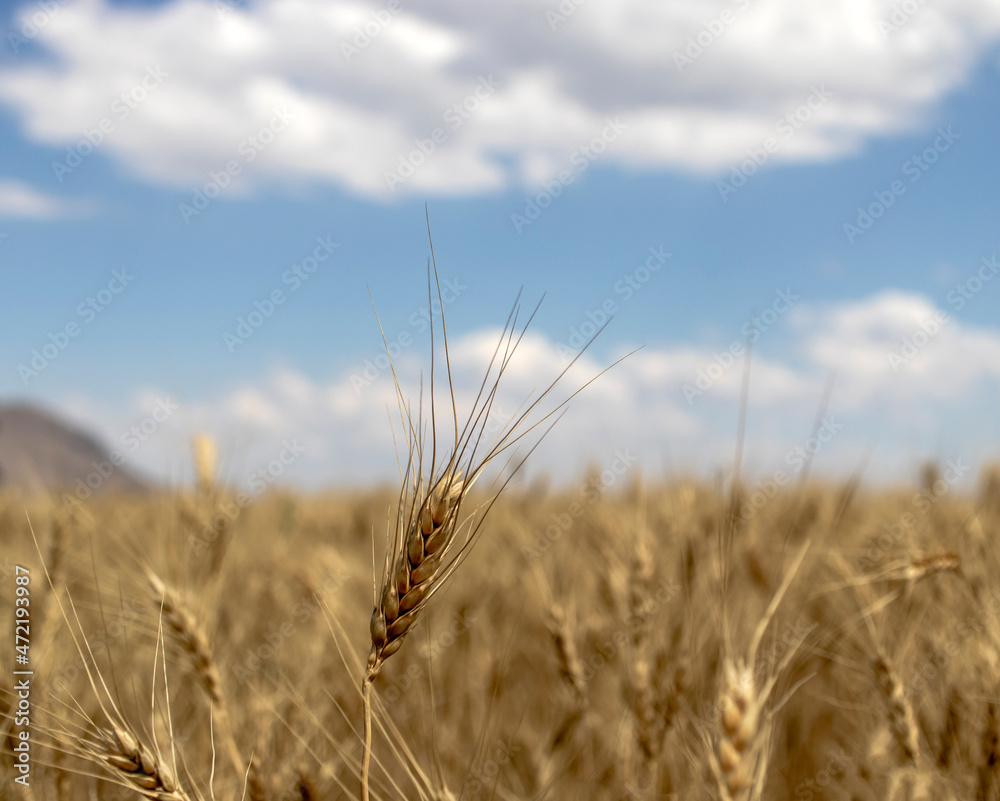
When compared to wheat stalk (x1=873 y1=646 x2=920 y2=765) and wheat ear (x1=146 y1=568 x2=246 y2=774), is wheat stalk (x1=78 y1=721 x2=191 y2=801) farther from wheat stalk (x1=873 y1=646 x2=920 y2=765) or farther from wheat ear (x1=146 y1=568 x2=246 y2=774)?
wheat stalk (x1=873 y1=646 x2=920 y2=765)

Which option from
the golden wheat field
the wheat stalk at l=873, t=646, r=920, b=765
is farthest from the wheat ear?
the wheat stalk at l=873, t=646, r=920, b=765

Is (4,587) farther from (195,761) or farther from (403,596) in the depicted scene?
(403,596)

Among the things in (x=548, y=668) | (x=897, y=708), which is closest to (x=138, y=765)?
(x=897, y=708)

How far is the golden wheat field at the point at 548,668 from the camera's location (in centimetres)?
152

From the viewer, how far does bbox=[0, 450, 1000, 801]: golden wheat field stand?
152 centimetres

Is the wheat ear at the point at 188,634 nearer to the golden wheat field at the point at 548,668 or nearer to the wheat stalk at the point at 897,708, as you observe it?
the golden wheat field at the point at 548,668

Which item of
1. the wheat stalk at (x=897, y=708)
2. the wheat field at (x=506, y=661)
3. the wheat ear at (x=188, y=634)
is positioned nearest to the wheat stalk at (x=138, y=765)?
the wheat field at (x=506, y=661)

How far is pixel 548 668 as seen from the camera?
4.35 metres

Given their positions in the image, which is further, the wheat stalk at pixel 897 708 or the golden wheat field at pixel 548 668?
the wheat stalk at pixel 897 708

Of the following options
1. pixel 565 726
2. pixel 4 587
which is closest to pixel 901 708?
pixel 565 726

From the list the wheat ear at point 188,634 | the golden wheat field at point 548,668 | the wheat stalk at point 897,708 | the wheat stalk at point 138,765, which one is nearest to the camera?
the wheat stalk at point 138,765

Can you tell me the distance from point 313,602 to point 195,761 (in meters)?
1.25

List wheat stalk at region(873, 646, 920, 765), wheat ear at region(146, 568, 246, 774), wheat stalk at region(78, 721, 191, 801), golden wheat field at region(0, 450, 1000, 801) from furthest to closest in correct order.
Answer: wheat stalk at region(873, 646, 920, 765)
wheat ear at region(146, 568, 246, 774)
golden wheat field at region(0, 450, 1000, 801)
wheat stalk at region(78, 721, 191, 801)

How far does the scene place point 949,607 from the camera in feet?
10.3
